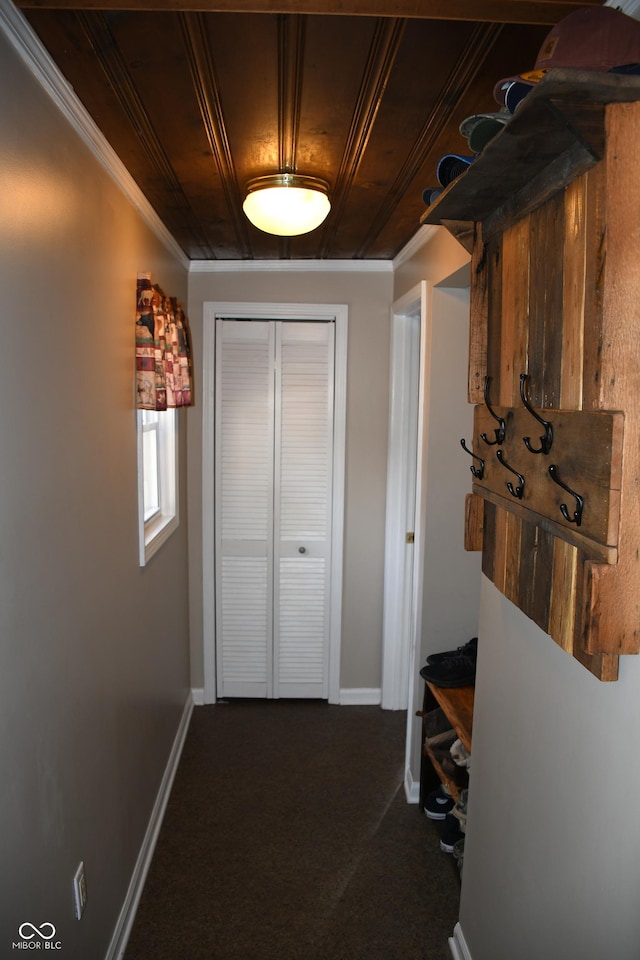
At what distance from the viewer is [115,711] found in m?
2.05

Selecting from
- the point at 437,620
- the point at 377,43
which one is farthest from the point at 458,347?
the point at 377,43

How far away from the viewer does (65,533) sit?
5.16 feet

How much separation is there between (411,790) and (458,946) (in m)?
0.88

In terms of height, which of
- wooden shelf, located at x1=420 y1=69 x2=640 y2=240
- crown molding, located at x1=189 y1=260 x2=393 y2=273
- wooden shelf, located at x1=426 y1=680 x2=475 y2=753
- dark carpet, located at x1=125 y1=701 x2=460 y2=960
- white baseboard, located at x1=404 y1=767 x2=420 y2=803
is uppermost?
crown molding, located at x1=189 y1=260 x2=393 y2=273

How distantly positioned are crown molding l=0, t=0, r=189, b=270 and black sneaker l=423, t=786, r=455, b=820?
100 inches

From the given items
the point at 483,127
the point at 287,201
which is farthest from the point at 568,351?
the point at 287,201

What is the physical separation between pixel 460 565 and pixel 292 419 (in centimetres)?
130

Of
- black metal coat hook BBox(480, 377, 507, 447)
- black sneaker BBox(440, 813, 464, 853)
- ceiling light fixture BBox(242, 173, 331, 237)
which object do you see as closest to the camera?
black metal coat hook BBox(480, 377, 507, 447)

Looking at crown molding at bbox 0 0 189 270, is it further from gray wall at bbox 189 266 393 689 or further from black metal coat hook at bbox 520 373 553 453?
gray wall at bbox 189 266 393 689

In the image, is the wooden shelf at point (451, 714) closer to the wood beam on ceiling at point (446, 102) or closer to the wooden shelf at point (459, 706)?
the wooden shelf at point (459, 706)

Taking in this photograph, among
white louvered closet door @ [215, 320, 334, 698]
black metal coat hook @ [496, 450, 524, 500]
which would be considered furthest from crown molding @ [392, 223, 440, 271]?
black metal coat hook @ [496, 450, 524, 500]

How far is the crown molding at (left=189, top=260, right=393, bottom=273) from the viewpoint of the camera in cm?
352

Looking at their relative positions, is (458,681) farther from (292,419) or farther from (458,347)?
(292,419)

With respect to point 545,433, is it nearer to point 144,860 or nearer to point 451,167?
point 451,167
